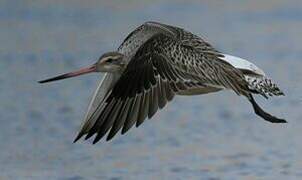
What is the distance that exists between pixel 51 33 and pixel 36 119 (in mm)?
4036

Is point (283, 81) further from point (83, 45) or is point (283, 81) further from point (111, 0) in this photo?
point (111, 0)

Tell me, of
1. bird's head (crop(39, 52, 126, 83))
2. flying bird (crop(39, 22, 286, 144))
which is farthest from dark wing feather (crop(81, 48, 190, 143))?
bird's head (crop(39, 52, 126, 83))

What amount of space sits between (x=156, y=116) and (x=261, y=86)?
12.0ft

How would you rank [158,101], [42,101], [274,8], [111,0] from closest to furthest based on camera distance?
[158,101]
[42,101]
[274,8]
[111,0]

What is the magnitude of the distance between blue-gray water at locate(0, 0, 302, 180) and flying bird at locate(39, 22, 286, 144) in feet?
4.50

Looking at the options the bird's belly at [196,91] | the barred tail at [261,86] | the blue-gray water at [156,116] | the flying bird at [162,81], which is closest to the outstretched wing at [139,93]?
the flying bird at [162,81]

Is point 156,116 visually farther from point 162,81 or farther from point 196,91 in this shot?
point 162,81

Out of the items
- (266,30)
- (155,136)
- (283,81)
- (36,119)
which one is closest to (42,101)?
(36,119)

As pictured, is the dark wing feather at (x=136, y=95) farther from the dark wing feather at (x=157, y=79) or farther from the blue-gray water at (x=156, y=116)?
the blue-gray water at (x=156, y=116)

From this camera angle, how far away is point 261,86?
7.81 metres

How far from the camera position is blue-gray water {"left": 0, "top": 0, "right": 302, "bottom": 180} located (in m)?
9.54

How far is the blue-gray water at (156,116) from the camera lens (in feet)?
31.3

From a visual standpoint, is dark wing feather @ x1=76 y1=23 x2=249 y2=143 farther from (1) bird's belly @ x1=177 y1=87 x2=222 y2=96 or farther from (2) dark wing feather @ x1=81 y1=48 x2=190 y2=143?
(1) bird's belly @ x1=177 y1=87 x2=222 y2=96

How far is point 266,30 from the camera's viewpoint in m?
15.0
